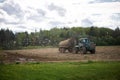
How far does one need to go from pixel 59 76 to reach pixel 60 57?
8.60 feet

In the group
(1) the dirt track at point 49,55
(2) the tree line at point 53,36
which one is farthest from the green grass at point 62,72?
(2) the tree line at point 53,36

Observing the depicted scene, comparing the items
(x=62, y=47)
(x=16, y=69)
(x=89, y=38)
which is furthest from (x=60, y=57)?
(x=16, y=69)

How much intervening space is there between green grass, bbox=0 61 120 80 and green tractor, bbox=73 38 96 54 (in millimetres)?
2041

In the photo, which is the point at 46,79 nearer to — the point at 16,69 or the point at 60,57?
the point at 16,69

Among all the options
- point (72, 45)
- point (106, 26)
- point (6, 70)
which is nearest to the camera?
point (6, 70)

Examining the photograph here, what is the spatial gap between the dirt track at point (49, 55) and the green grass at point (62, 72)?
101 centimetres

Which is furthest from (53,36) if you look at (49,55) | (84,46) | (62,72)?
(84,46)

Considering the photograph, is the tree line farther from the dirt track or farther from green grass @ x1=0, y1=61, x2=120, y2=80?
green grass @ x1=0, y1=61, x2=120, y2=80

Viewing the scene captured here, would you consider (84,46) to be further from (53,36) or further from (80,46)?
(53,36)

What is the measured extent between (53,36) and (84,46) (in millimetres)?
2602

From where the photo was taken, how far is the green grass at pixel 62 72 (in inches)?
280

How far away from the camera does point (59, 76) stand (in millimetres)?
7121

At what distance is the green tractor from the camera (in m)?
10.4

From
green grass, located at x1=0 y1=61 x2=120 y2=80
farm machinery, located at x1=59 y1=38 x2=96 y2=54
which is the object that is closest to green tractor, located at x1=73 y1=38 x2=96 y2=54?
farm machinery, located at x1=59 y1=38 x2=96 y2=54
